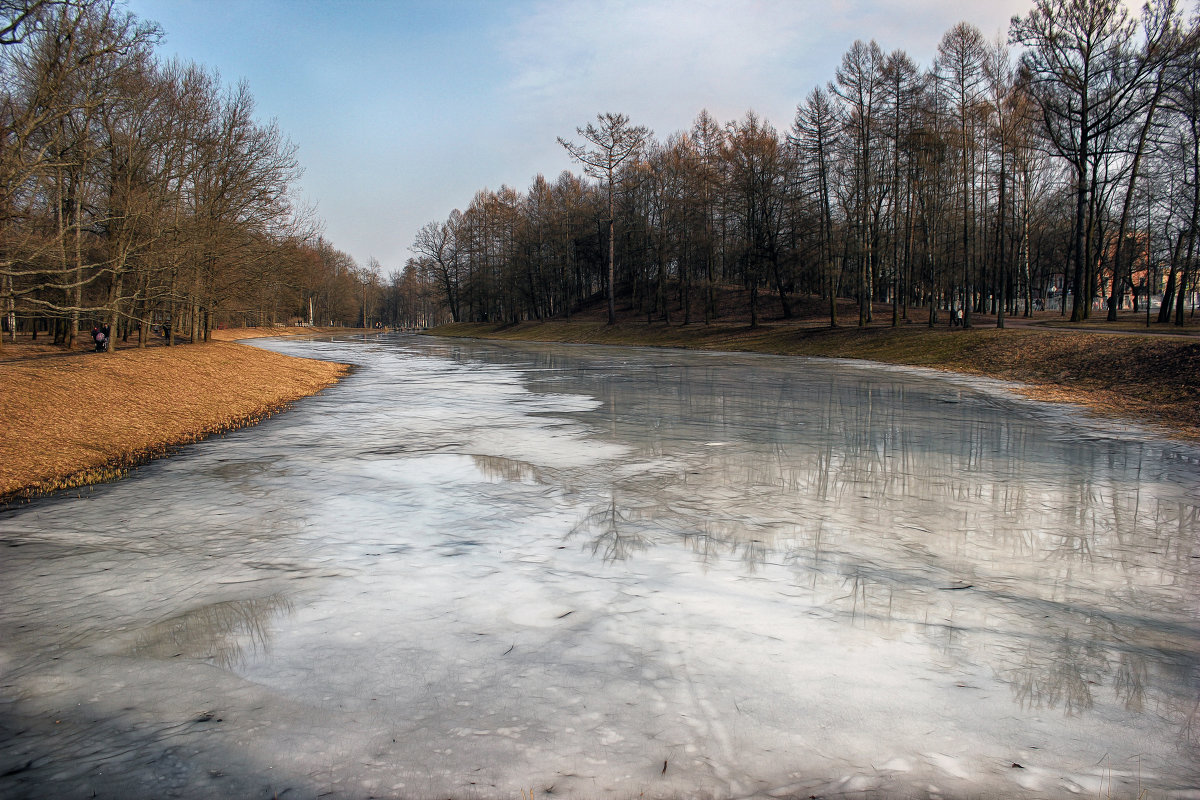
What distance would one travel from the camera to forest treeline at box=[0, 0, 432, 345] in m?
11.2

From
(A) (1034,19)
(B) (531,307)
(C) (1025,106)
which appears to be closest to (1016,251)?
(C) (1025,106)

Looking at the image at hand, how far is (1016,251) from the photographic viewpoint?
1794 inches

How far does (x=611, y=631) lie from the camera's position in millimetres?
3936

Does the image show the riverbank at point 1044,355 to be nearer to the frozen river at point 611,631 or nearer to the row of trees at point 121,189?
the frozen river at point 611,631

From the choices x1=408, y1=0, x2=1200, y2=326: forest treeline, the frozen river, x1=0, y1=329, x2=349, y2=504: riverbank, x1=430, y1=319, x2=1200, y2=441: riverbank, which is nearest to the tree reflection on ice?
the frozen river

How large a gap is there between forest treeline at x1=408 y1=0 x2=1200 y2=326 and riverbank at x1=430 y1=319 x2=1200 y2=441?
210cm

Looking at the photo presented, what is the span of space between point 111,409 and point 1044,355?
24.4m

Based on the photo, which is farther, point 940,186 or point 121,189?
point 940,186

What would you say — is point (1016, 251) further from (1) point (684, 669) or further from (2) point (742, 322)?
(1) point (684, 669)

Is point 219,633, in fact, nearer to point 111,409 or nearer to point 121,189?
point 111,409

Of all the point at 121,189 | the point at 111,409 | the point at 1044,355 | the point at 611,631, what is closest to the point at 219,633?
the point at 611,631

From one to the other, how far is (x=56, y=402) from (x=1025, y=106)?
37099 mm

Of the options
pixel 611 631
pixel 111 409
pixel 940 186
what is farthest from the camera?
pixel 940 186

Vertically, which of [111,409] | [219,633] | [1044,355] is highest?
[1044,355]
